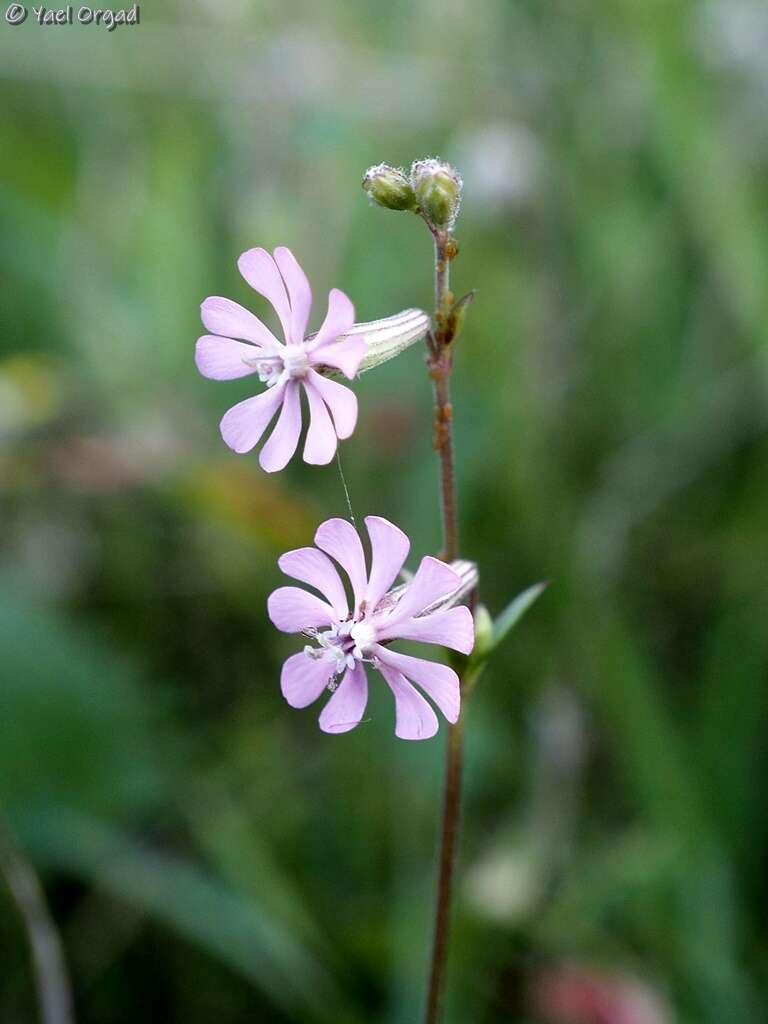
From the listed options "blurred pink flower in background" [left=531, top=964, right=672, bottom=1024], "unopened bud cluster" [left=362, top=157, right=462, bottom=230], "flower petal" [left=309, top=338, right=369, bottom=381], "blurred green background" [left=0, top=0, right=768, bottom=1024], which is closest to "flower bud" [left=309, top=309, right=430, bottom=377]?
"flower petal" [left=309, top=338, right=369, bottom=381]

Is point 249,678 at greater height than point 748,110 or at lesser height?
lesser

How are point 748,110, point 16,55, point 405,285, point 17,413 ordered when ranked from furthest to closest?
1. point 16,55
2. point 748,110
3. point 405,285
4. point 17,413

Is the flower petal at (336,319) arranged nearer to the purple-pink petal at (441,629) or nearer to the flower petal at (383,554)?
the flower petal at (383,554)

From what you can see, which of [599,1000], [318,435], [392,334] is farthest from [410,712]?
[599,1000]

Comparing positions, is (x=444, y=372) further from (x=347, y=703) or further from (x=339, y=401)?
(x=347, y=703)

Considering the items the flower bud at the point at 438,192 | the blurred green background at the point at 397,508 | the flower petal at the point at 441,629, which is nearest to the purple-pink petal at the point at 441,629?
the flower petal at the point at 441,629

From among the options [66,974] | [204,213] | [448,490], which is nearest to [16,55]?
[204,213]

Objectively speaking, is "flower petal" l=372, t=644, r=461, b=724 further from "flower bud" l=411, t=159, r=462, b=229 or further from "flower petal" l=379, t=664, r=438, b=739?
"flower bud" l=411, t=159, r=462, b=229

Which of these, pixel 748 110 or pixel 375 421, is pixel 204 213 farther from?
pixel 748 110
